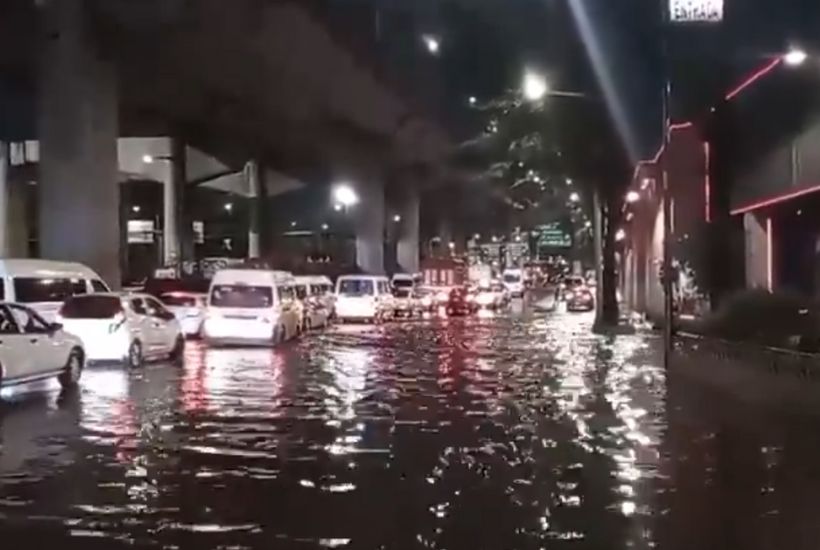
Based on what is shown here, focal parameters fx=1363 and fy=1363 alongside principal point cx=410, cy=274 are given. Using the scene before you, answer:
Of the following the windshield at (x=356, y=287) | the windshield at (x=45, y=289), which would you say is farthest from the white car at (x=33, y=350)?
the windshield at (x=356, y=287)

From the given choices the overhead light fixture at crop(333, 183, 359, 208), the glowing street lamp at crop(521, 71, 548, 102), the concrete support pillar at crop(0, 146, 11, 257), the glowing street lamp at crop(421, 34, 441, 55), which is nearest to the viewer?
the glowing street lamp at crop(521, 71, 548, 102)

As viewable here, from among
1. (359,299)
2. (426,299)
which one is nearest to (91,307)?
(359,299)

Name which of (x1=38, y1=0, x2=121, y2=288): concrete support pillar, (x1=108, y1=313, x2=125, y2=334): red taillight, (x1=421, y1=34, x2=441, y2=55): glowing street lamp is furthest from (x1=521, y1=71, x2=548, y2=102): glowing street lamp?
(x1=421, y1=34, x2=441, y2=55): glowing street lamp

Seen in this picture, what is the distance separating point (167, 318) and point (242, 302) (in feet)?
17.9

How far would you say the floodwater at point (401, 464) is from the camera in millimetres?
10180

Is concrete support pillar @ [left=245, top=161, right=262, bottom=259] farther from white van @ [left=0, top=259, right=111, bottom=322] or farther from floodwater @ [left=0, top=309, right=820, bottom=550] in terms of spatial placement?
floodwater @ [left=0, top=309, right=820, bottom=550]

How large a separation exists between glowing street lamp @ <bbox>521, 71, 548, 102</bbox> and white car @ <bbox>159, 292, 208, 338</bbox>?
10696mm

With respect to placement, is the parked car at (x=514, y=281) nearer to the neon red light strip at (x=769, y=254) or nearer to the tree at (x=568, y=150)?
the tree at (x=568, y=150)

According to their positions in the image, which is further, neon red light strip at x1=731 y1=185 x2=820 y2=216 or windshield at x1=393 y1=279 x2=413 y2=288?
windshield at x1=393 y1=279 x2=413 y2=288

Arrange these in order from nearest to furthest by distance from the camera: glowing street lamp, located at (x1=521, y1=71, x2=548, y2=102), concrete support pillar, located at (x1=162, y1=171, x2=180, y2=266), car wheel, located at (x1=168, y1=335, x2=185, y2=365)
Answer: car wheel, located at (x1=168, y1=335, x2=185, y2=365)
glowing street lamp, located at (x1=521, y1=71, x2=548, y2=102)
concrete support pillar, located at (x1=162, y1=171, x2=180, y2=266)

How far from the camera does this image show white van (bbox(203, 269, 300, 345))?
34.9 metres

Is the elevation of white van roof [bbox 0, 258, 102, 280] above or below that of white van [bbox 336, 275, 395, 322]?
above

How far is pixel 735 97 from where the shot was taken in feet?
119

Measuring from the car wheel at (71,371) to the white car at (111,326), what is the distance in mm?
2826
